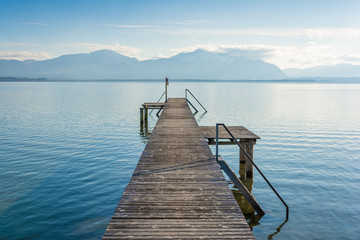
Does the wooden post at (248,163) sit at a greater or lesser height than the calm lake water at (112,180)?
greater

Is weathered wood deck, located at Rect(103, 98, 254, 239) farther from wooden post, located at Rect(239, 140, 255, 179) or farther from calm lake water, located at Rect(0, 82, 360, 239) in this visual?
wooden post, located at Rect(239, 140, 255, 179)

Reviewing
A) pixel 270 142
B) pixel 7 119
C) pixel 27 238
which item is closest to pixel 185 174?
pixel 27 238

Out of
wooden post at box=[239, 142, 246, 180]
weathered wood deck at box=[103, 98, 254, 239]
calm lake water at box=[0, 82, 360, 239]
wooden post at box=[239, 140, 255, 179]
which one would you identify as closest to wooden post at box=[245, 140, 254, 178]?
wooden post at box=[239, 140, 255, 179]

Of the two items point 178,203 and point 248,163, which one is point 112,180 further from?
point 178,203

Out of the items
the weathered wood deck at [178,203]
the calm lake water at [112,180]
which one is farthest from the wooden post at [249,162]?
the weathered wood deck at [178,203]

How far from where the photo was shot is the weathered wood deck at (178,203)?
5.70 meters

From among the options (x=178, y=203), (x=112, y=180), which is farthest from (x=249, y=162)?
(x=178, y=203)

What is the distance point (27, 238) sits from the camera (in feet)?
30.0

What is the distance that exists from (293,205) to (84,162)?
11696 mm

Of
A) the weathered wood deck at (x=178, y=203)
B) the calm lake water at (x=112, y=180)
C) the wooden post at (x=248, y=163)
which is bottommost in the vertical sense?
the calm lake water at (x=112, y=180)

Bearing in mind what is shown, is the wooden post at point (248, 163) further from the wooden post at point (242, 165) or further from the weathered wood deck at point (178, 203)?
the weathered wood deck at point (178, 203)

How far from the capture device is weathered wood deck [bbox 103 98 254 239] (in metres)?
5.70

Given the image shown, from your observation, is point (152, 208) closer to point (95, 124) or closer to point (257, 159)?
point (257, 159)

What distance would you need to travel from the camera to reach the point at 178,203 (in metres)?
6.95
